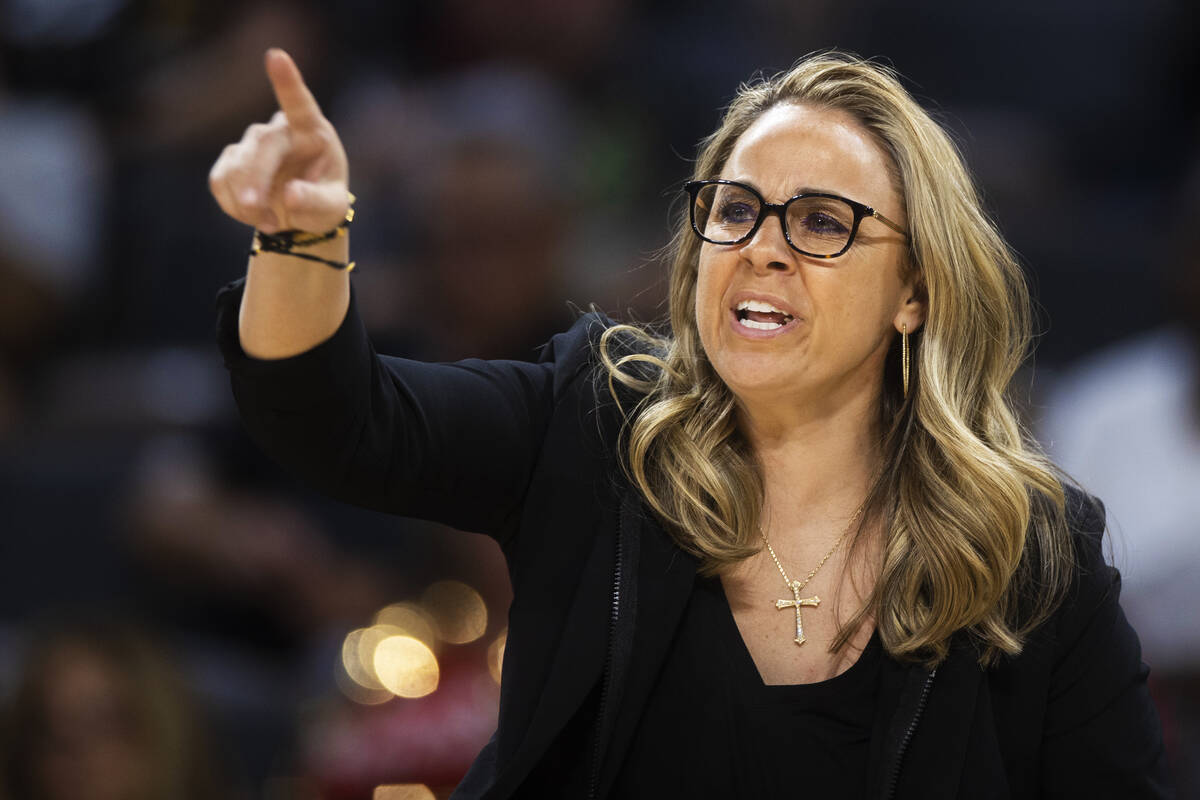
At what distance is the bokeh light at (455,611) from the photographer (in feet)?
9.53

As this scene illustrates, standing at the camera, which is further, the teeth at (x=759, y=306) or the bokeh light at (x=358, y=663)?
the bokeh light at (x=358, y=663)

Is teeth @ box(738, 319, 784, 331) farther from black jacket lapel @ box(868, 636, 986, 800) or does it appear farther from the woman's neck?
black jacket lapel @ box(868, 636, 986, 800)

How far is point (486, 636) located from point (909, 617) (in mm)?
1222

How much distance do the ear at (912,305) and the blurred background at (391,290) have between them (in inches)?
35.6

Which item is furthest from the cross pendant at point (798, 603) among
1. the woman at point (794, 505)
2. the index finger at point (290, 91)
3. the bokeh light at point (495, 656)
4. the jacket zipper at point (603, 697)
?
the bokeh light at point (495, 656)

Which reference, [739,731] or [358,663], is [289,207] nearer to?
[739,731]

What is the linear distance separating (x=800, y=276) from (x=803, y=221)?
0.23 feet

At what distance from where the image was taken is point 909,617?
1820mm

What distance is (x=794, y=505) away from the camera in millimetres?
1958

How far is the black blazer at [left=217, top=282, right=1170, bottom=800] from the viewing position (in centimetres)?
170

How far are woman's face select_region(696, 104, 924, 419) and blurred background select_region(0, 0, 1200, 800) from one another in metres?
1.02

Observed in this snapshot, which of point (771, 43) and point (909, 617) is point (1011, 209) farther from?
point (909, 617)

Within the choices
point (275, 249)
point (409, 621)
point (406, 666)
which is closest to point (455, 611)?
point (409, 621)

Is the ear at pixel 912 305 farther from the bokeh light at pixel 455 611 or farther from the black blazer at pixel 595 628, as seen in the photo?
the bokeh light at pixel 455 611
